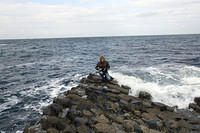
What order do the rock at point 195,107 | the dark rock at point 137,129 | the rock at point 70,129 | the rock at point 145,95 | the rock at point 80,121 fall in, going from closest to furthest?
the rock at point 70,129, the dark rock at point 137,129, the rock at point 80,121, the rock at point 195,107, the rock at point 145,95

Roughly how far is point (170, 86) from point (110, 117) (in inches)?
273

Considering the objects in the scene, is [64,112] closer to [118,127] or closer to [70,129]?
[70,129]

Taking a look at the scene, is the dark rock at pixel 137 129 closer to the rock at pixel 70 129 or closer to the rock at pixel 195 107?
the rock at pixel 70 129

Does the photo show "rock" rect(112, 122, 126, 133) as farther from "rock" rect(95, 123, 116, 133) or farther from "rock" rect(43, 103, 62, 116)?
"rock" rect(43, 103, 62, 116)

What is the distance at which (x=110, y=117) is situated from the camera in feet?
22.4

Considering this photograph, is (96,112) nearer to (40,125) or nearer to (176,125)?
(40,125)

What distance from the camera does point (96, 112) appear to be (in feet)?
23.6

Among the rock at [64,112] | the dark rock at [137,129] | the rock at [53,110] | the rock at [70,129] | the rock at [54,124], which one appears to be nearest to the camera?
the rock at [70,129]

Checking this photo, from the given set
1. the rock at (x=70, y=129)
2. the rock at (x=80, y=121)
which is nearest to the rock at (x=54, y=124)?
the rock at (x=70, y=129)

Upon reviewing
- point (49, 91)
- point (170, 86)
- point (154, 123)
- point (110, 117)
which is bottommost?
point (49, 91)

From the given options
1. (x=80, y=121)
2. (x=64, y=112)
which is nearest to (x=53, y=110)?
(x=64, y=112)

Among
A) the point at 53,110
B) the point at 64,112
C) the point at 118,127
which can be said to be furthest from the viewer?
the point at 53,110

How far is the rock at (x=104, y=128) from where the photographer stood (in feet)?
19.2

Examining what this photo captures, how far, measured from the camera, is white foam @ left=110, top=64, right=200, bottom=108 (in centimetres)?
968
